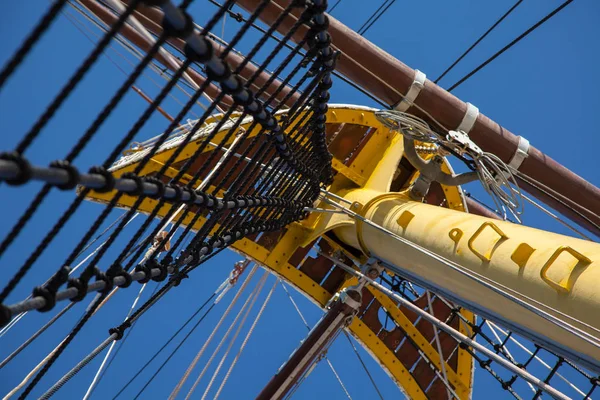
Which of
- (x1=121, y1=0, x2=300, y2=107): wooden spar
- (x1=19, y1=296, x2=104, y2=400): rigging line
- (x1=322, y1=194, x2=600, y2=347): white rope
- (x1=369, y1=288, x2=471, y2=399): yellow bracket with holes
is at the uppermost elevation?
(x1=121, y1=0, x2=300, y2=107): wooden spar

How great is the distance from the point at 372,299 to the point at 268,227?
2.07 metres

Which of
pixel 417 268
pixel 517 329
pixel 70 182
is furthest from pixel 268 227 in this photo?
pixel 70 182

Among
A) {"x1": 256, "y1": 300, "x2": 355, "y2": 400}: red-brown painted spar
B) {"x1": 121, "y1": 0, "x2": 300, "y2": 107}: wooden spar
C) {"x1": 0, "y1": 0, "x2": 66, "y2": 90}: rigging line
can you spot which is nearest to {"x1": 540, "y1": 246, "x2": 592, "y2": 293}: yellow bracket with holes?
{"x1": 0, "y1": 0, "x2": 66, "y2": 90}: rigging line

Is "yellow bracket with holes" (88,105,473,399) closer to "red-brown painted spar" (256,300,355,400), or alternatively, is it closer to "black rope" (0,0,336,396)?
"red-brown painted spar" (256,300,355,400)

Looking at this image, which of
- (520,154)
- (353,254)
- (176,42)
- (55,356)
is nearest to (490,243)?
(55,356)

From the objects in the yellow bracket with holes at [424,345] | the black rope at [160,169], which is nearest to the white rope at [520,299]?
the black rope at [160,169]

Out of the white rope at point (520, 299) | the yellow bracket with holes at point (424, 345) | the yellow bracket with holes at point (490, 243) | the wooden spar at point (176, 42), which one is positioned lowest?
the yellow bracket with holes at point (424, 345)

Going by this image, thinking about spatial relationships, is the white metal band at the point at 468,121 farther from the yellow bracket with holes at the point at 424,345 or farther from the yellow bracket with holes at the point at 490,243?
the yellow bracket with holes at the point at 490,243

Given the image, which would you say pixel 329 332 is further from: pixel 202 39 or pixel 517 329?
pixel 202 39

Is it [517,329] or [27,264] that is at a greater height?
[517,329]

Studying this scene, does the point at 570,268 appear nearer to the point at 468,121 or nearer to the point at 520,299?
the point at 520,299

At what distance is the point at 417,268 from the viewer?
337cm

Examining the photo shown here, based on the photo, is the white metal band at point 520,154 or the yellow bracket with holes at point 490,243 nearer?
the yellow bracket with holes at point 490,243

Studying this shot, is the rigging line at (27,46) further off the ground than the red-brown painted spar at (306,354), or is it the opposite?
the rigging line at (27,46)
